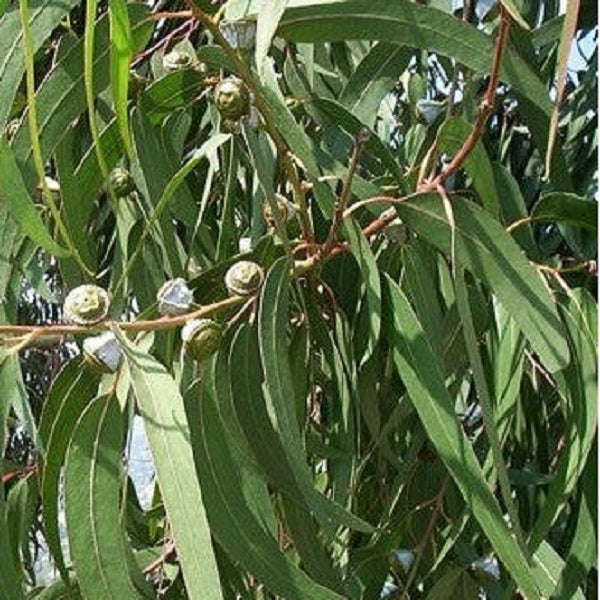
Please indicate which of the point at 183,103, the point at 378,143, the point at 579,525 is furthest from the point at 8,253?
the point at 579,525

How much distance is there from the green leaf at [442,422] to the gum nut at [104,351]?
0.19 m

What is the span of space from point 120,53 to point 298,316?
43 cm

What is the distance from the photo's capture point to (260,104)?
0.82 meters

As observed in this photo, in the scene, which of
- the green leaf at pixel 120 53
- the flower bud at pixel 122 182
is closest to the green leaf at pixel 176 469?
the green leaf at pixel 120 53

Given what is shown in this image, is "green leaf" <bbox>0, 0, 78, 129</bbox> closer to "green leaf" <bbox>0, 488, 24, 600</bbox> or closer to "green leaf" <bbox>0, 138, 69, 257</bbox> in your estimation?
"green leaf" <bbox>0, 138, 69, 257</bbox>

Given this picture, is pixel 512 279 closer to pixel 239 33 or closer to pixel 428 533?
pixel 239 33

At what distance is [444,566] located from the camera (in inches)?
47.8

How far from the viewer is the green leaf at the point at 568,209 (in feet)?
3.11

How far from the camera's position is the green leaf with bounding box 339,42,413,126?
38.8 inches

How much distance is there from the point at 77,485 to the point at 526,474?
45cm

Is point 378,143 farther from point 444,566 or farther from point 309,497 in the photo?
point 444,566

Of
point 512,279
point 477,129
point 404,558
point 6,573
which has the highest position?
point 477,129

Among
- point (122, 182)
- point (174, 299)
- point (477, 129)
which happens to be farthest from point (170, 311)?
point (122, 182)

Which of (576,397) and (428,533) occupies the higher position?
(576,397)
